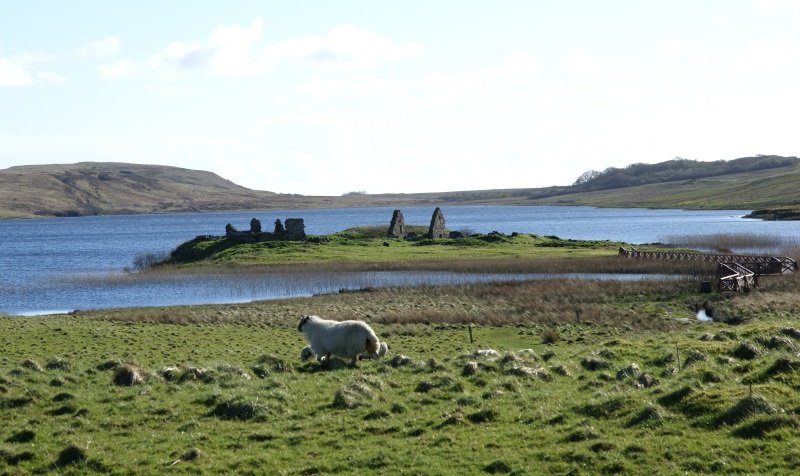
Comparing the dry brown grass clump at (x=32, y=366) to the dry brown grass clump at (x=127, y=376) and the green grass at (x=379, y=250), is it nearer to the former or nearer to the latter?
the dry brown grass clump at (x=127, y=376)

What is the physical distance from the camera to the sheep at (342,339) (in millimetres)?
23609

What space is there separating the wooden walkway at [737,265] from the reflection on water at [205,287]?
20.5ft

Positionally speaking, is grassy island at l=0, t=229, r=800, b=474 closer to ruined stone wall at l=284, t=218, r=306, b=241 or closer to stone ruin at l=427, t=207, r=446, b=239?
ruined stone wall at l=284, t=218, r=306, b=241

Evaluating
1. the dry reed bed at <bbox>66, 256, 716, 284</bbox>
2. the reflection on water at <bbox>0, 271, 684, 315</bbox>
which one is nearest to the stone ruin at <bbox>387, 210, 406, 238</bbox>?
the dry reed bed at <bbox>66, 256, 716, 284</bbox>

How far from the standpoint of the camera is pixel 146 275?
253ft

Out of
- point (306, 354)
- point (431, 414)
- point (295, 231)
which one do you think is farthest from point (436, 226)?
point (431, 414)

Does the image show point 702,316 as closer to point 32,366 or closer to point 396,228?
point 32,366

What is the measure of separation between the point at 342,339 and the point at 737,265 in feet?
137

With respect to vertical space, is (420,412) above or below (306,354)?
above

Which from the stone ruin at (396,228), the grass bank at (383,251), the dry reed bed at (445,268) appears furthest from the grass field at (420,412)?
the stone ruin at (396,228)

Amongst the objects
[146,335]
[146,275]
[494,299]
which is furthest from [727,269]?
[146,275]

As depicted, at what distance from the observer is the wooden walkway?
49844mm

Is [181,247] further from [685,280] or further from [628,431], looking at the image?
[628,431]

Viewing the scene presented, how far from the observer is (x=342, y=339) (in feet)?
77.7
